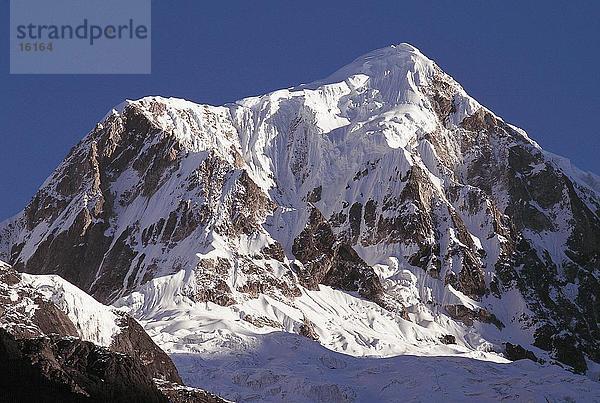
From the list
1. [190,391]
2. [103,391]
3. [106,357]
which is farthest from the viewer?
[190,391]

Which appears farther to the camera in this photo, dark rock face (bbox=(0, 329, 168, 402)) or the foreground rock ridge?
dark rock face (bbox=(0, 329, 168, 402))

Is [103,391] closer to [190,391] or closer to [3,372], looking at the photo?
[3,372]

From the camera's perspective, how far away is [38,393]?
12712cm

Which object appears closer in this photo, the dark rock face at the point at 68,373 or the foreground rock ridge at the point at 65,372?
the foreground rock ridge at the point at 65,372

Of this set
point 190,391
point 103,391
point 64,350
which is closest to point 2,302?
point 190,391

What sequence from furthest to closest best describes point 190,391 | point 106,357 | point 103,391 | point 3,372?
1. point 190,391
2. point 106,357
3. point 103,391
4. point 3,372

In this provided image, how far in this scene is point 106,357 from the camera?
152 meters

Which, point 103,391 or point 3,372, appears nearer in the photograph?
point 3,372

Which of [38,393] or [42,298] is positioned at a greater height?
[42,298]

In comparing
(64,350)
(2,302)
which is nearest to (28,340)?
(64,350)

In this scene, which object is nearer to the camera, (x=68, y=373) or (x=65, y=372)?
(x=65, y=372)

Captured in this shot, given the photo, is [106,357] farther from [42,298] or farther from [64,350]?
[42,298]

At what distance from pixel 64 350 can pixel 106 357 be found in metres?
4.10

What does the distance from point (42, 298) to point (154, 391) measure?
54889mm
